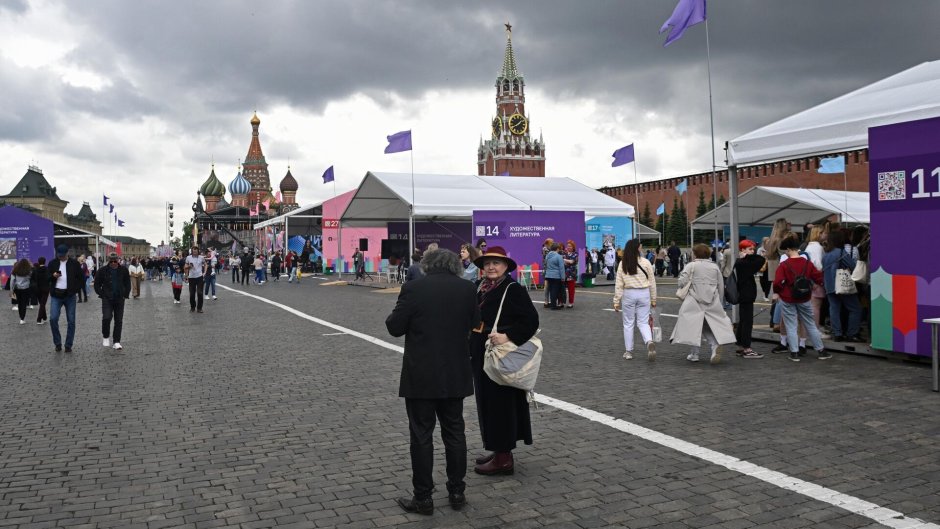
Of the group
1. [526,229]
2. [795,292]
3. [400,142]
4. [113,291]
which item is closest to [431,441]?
[795,292]

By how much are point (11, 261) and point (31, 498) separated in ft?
110

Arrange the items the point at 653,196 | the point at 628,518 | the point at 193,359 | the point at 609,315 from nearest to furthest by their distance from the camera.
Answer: the point at 628,518 < the point at 193,359 < the point at 609,315 < the point at 653,196

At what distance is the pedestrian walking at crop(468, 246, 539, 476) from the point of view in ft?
16.4

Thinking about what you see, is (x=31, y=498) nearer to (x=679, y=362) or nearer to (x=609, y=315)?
(x=679, y=362)

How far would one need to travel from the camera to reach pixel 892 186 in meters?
9.59

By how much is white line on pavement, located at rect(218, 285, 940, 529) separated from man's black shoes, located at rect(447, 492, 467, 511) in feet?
6.38

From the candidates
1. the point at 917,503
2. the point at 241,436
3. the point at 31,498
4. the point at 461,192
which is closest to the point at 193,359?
the point at 241,436

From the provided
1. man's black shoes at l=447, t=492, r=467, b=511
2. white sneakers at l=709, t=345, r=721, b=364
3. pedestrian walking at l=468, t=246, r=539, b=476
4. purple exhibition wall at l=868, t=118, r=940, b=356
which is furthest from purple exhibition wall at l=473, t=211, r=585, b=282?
man's black shoes at l=447, t=492, r=467, b=511

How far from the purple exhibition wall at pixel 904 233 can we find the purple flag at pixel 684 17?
5229 millimetres

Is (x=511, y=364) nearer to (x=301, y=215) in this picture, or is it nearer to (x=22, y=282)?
(x=22, y=282)

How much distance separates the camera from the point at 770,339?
11.8 m

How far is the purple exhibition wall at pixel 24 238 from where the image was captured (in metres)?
32.5

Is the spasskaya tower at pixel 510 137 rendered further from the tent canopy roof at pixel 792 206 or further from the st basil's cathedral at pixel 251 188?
the tent canopy roof at pixel 792 206

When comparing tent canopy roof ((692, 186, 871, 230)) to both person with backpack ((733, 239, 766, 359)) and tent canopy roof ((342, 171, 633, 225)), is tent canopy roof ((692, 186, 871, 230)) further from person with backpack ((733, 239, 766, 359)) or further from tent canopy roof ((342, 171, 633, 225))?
person with backpack ((733, 239, 766, 359))
